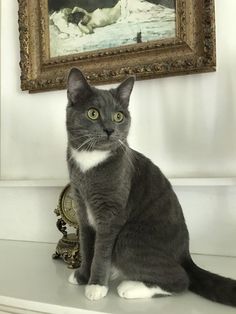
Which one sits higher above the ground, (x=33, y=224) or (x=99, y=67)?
(x=99, y=67)

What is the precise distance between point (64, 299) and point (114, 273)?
126mm

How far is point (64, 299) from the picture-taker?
83 centimetres

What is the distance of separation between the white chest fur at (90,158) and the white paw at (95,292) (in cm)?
26

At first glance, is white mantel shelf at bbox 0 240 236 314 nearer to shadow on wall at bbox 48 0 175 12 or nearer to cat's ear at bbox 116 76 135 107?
cat's ear at bbox 116 76 135 107

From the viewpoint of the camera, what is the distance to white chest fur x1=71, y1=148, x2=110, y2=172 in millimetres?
867

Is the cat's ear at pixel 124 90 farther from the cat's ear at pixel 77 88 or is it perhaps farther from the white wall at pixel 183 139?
the white wall at pixel 183 139

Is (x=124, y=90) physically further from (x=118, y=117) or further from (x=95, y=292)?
(x=95, y=292)

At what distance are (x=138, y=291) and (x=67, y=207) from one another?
405 mm

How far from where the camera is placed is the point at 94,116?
0.84m

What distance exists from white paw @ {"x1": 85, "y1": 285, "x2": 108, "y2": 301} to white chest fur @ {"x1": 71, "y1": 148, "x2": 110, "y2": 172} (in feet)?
0.85

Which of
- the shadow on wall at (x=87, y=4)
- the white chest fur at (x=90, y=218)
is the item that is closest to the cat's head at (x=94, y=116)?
the white chest fur at (x=90, y=218)

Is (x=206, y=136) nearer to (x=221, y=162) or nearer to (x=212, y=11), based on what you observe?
(x=221, y=162)

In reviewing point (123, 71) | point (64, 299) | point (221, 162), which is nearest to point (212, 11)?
point (123, 71)

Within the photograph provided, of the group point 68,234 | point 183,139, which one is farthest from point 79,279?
point 183,139
